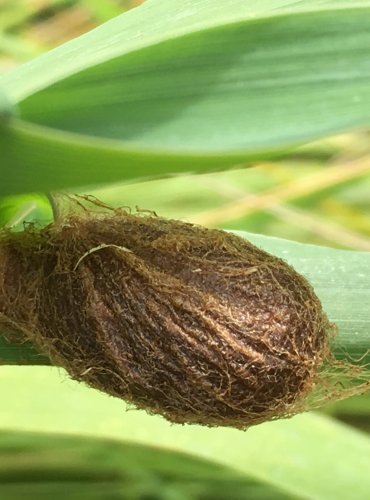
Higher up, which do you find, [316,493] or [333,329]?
[333,329]

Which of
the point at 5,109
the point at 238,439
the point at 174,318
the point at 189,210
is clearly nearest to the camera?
the point at 5,109

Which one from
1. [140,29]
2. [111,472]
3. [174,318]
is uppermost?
[140,29]

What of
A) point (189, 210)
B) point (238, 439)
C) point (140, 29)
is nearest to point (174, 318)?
point (140, 29)

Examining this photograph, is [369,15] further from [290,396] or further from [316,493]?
[316,493]

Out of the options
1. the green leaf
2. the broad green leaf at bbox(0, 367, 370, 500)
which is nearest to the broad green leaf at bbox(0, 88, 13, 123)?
the green leaf

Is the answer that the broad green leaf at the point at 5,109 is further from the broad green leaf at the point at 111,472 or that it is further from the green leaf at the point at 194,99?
the broad green leaf at the point at 111,472

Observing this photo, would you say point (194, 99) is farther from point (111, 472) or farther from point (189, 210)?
point (189, 210)

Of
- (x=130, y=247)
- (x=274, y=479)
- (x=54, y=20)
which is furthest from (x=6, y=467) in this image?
(x=54, y=20)
